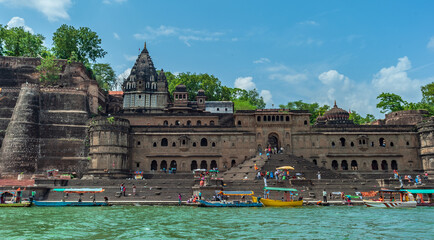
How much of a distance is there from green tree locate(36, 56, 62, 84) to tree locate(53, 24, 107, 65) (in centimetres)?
568

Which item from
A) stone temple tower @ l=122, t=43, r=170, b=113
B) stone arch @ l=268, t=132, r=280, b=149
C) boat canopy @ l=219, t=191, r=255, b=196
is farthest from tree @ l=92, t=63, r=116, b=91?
boat canopy @ l=219, t=191, r=255, b=196

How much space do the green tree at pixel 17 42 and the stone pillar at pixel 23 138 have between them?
13878 mm

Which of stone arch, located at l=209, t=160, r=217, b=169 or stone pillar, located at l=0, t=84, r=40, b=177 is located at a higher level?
stone pillar, located at l=0, t=84, r=40, b=177

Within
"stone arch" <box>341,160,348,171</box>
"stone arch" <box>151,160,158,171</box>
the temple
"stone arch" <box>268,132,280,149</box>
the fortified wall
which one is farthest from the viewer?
"stone arch" <box>268,132,280,149</box>

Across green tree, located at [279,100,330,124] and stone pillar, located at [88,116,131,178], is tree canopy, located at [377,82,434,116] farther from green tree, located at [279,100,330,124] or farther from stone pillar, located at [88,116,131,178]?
stone pillar, located at [88,116,131,178]

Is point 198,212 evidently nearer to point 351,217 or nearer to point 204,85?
point 351,217

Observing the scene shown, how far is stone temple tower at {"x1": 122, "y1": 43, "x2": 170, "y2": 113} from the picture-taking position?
60.8 metres

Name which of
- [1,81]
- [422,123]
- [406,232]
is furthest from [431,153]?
[1,81]

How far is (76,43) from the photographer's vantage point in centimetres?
5775

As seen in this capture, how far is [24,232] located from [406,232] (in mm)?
17283

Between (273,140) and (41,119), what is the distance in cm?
2700

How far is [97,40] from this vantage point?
58875 mm

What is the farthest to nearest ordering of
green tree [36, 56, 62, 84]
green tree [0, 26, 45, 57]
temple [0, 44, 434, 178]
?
green tree [0, 26, 45, 57]
green tree [36, 56, 62, 84]
temple [0, 44, 434, 178]

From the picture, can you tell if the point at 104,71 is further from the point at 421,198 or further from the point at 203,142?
the point at 421,198
